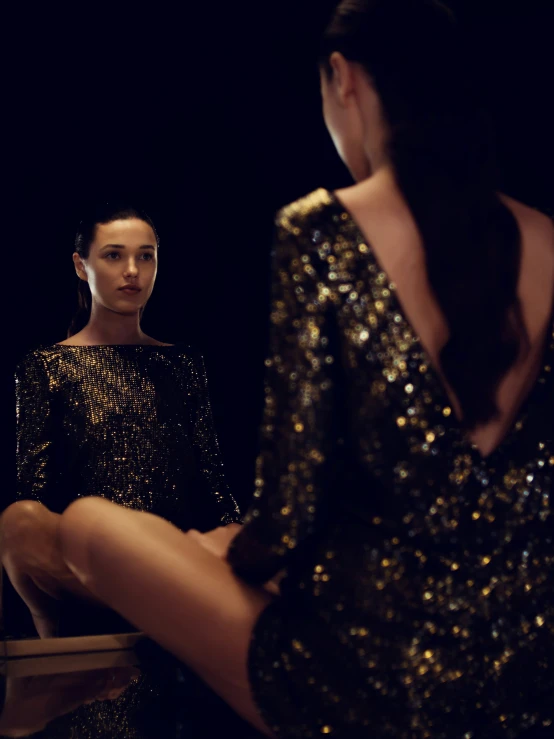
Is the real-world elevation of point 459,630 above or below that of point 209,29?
below

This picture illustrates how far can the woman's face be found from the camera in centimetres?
213

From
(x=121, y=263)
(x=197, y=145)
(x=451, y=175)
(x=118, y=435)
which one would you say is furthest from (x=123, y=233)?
(x=451, y=175)

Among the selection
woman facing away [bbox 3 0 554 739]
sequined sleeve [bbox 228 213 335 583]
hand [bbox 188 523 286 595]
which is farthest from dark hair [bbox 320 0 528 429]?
hand [bbox 188 523 286 595]

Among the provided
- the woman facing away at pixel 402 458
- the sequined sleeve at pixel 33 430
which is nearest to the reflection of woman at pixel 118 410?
the sequined sleeve at pixel 33 430

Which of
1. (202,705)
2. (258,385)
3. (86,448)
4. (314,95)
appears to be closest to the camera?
(202,705)

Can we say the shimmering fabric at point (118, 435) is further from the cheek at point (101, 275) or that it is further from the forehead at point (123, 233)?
the forehead at point (123, 233)

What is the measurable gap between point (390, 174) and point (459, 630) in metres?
0.51

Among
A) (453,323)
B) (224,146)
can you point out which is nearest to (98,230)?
(224,146)

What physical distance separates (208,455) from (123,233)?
59cm

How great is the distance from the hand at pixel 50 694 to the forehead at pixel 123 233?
40.5 inches

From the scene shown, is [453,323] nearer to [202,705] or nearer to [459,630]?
→ [459,630]

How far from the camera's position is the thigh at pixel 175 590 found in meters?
0.99

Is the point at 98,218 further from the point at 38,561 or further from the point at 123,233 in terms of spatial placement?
the point at 38,561

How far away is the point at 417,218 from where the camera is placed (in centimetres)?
96
